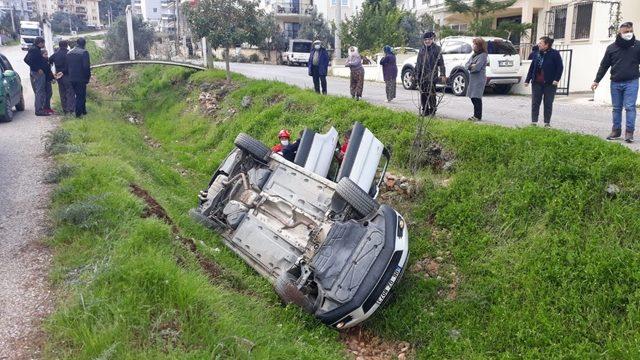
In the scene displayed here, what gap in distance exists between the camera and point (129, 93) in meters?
20.3

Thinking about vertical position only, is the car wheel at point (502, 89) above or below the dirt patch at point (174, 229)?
above

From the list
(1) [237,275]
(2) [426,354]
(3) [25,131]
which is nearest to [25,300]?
(1) [237,275]

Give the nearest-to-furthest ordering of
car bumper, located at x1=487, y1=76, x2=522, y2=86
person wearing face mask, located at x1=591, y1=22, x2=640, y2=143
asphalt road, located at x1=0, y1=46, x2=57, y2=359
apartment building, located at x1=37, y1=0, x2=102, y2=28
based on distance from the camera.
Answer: asphalt road, located at x1=0, y1=46, x2=57, y2=359, person wearing face mask, located at x1=591, y1=22, x2=640, y2=143, car bumper, located at x1=487, y1=76, x2=522, y2=86, apartment building, located at x1=37, y1=0, x2=102, y2=28

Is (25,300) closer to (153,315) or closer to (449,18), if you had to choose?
(153,315)

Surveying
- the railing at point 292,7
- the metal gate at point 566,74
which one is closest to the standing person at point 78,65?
the metal gate at point 566,74

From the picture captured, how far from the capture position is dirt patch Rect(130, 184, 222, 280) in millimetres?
5680

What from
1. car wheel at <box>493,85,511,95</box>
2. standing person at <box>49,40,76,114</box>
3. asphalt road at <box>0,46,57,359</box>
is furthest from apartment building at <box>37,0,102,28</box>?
asphalt road at <box>0,46,57,359</box>

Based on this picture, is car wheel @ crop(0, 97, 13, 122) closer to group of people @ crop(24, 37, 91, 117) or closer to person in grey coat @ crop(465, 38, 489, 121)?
group of people @ crop(24, 37, 91, 117)

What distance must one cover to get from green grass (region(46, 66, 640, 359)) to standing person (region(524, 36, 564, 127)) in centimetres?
157

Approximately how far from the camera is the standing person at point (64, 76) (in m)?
11.7

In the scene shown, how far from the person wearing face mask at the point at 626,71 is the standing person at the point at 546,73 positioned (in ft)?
2.18

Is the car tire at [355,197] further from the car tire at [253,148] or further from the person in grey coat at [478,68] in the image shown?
the person in grey coat at [478,68]

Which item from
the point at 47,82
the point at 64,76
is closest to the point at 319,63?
the point at 64,76

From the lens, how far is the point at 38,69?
39.9 feet
